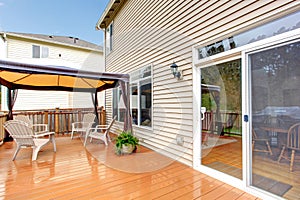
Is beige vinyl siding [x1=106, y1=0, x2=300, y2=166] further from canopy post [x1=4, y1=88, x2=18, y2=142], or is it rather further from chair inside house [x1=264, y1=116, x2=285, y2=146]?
canopy post [x1=4, y1=88, x2=18, y2=142]

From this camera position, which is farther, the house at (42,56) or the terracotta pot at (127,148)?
the house at (42,56)

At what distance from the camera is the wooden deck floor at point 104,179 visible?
7.97 ft

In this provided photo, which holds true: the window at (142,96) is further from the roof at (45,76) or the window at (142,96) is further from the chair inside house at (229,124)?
the chair inside house at (229,124)

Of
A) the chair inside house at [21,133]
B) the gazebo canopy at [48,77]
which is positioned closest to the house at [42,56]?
the gazebo canopy at [48,77]

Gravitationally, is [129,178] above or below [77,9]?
below

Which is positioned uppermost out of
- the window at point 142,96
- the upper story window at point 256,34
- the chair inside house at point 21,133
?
the upper story window at point 256,34

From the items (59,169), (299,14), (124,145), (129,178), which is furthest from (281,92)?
(59,169)

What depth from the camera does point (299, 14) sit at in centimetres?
210

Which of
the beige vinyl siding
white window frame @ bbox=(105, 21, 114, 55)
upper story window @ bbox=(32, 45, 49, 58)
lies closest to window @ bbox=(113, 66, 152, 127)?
the beige vinyl siding

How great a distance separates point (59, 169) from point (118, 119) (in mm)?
3903

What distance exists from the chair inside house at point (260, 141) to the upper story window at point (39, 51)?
12.2m

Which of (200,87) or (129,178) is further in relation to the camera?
(200,87)

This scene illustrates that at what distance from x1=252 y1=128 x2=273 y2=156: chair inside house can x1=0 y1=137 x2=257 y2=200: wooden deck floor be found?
672 mm

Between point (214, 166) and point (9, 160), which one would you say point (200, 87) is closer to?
point (214, 166)
